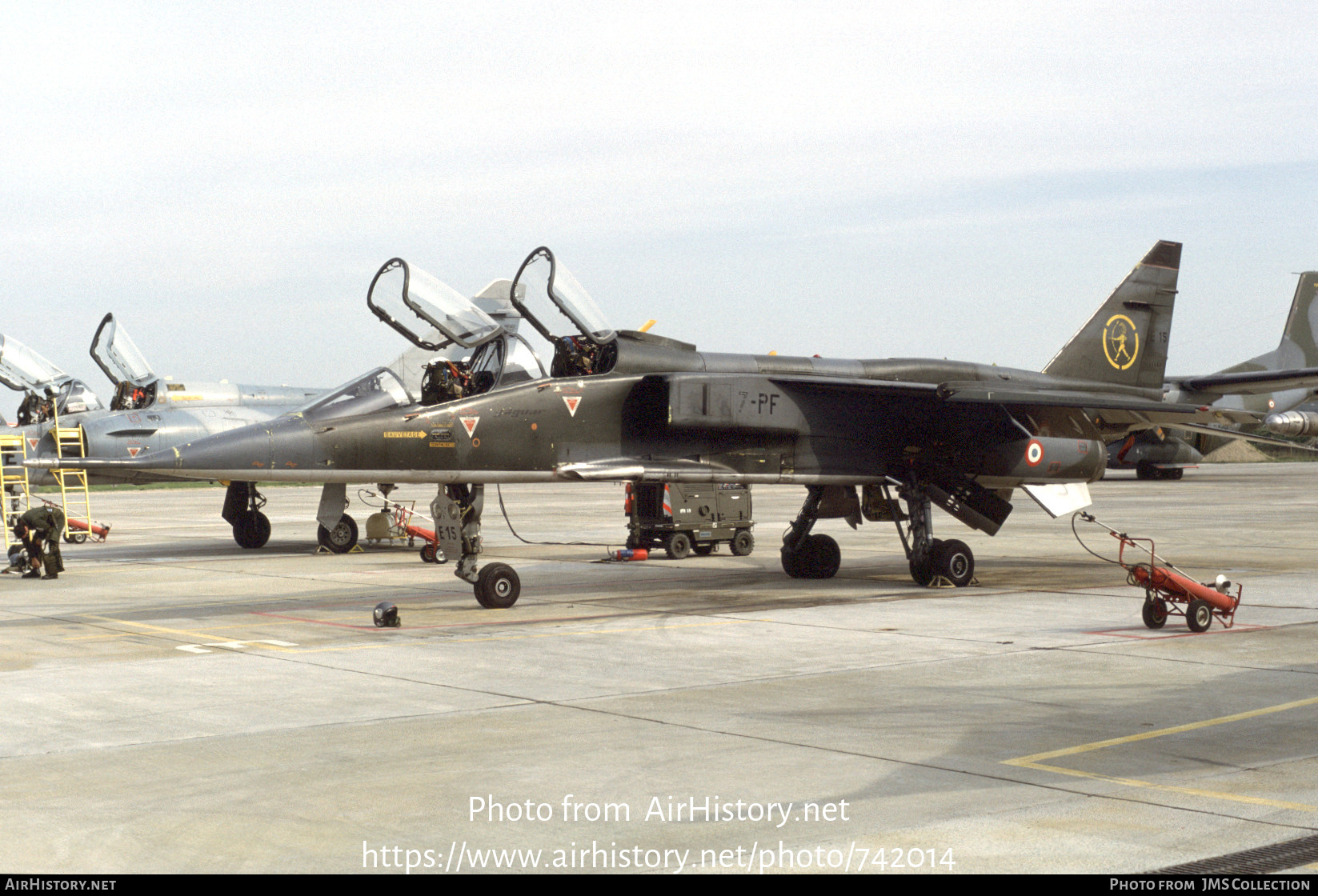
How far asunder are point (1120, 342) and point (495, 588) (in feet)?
33.5

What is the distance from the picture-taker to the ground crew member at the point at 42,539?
59.8 ft

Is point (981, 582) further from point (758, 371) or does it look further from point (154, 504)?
point (154, 504)

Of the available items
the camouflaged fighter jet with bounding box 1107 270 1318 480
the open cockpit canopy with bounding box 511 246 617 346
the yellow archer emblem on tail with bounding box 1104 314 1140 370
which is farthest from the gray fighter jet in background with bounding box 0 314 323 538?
the camouflaged fighter jet with bounding box 1107 270 1318 480

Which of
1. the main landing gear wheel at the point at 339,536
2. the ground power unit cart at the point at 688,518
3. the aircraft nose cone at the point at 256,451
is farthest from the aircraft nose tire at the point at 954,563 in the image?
the main landing gear wheel at the point at 339,536

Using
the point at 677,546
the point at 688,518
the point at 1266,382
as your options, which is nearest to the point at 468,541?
the point at 677,546

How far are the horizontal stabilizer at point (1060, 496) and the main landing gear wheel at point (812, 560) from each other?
2760 mm

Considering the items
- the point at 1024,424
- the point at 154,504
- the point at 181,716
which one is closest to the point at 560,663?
the point at 181,716

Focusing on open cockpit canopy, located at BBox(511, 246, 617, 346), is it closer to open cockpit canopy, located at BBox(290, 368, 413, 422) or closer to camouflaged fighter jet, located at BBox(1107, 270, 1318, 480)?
open cockpit canopy, located at BBox(290, 368, 413, 422)

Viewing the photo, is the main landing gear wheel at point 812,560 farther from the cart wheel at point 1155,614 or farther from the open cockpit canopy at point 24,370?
the open cockpit canopy at point 24,370

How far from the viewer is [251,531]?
2362 centimetres

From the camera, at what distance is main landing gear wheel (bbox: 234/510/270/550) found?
77.4 feet

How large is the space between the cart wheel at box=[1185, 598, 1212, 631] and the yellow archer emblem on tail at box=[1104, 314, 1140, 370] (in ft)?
24.8

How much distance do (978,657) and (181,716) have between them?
6.13m

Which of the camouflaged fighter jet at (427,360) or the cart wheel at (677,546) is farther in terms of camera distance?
the cart wheel at (677,546)
